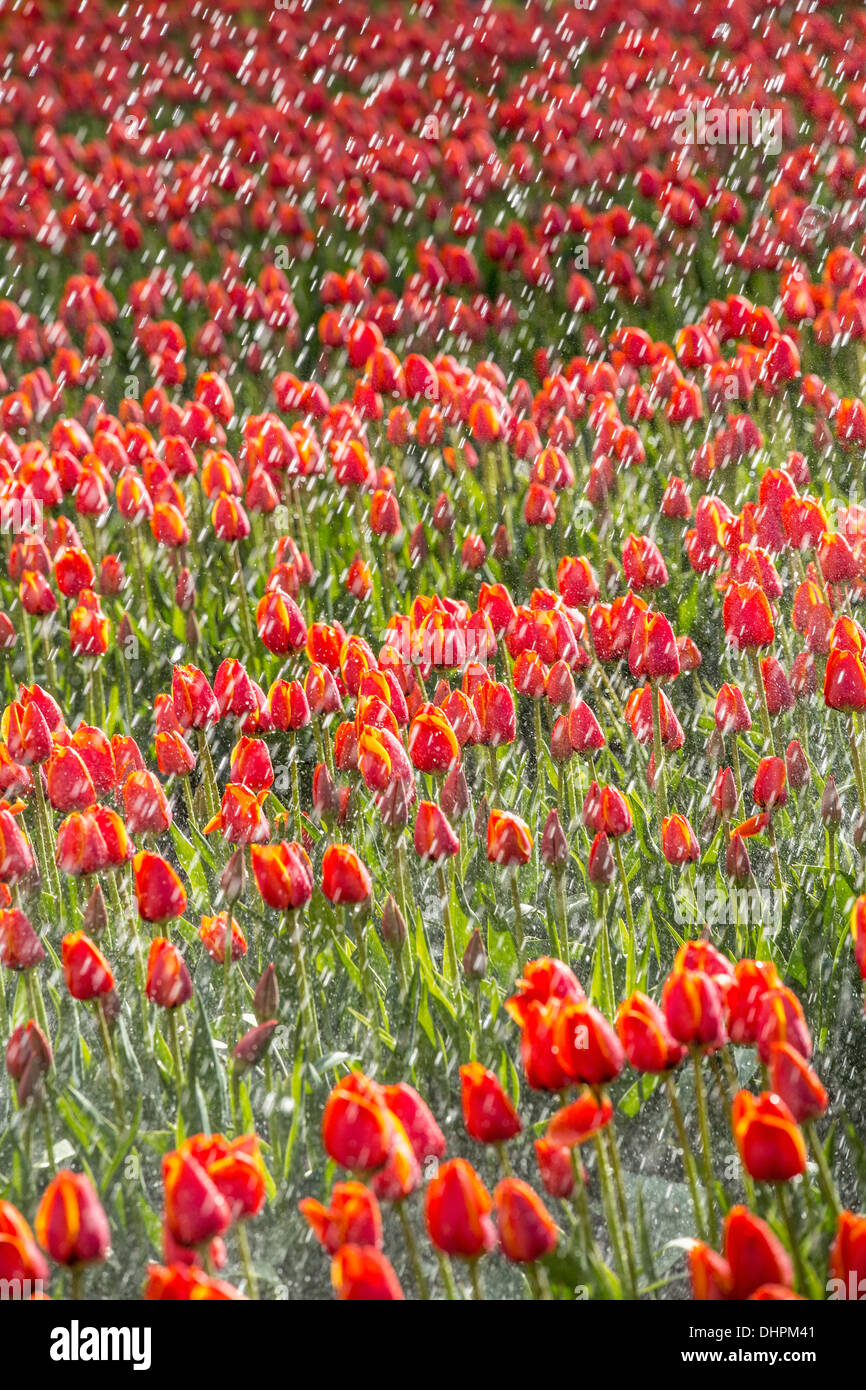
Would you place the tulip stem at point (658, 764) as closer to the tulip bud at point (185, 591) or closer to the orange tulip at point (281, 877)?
the orange tulip at point (281, 877)

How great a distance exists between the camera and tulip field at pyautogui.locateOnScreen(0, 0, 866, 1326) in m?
1.61

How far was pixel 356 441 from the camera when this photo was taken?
3.74 metres

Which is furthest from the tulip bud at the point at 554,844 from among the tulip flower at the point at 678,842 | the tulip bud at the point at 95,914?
the tulip bud at the point at 95,914

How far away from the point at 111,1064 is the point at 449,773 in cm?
75

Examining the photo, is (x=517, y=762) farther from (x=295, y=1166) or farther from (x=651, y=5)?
(x=651, y=5)

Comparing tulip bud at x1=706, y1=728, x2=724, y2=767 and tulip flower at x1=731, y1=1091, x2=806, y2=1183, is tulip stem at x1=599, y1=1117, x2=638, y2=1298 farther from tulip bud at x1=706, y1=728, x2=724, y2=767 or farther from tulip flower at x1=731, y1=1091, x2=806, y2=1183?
tulip bud at x1=706, y1=728, x2=724, y2=767

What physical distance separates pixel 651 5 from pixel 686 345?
5.17 m

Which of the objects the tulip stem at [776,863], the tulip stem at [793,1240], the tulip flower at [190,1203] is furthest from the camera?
the tulip stem at [776,863]

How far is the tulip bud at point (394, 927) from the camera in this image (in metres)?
2.24

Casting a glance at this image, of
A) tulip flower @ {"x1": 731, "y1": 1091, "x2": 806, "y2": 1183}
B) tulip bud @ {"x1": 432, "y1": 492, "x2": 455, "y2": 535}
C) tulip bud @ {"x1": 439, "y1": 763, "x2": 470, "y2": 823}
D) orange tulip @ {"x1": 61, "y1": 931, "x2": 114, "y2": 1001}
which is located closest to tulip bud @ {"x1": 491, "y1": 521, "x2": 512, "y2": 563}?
tulip bud @ {"x1": 432, "y1": 492, "x2": 455, "y2": 535}

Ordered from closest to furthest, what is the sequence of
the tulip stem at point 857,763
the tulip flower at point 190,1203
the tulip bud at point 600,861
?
the tulip flower at point 190,1203 → the tulip bud at point 600,861 → the tulip stem at point 857,763

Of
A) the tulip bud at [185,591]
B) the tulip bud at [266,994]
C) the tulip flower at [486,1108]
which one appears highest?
the tulip bud at [185,591]

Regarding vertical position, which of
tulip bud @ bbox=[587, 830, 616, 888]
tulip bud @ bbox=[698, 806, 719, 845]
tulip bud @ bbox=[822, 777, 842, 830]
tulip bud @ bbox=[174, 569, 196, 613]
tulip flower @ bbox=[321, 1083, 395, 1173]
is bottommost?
tulip flower @ bbox=[321, 1083, 395, 1173]
